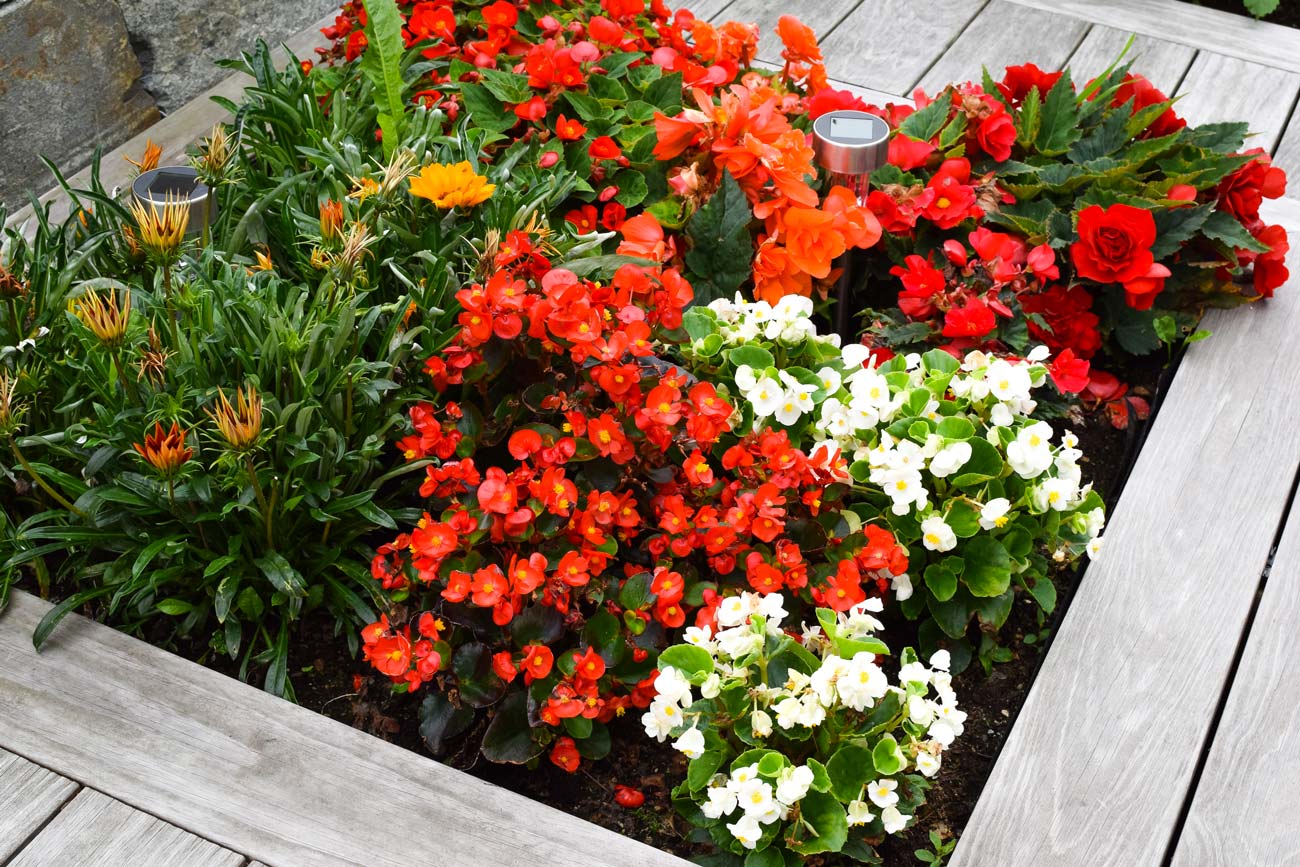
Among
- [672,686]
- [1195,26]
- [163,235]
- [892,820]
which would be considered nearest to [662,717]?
[672,686]

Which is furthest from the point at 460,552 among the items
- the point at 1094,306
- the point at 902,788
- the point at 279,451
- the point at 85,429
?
the point at 1094,306

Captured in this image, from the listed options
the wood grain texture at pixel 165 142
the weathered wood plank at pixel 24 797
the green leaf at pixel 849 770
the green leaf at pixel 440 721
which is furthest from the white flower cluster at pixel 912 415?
the wood grain texture at pixel 165 142

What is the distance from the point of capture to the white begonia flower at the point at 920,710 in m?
1.27

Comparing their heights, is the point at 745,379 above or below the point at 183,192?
below

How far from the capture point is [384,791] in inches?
51.4

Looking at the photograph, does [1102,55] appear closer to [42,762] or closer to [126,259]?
[126,259]

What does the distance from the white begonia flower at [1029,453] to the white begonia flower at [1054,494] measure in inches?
0.9

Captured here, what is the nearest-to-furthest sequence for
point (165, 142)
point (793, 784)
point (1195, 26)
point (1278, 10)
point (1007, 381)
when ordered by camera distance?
point (793, 784) → point (1007, 381) → point (165, 142) → point (1195, 26) → point (1278, 10)

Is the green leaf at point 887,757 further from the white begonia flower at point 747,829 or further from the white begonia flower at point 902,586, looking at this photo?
the white begonia flower at point 902,586

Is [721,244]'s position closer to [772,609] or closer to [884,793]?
[772,609]

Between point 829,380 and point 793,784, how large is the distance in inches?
24.6

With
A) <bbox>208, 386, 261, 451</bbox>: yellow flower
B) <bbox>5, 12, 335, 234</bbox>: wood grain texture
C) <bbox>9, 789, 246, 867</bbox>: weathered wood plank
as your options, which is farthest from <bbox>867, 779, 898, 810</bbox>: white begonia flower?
<bbox>5, 12, 335, 234</bbox>: wood grain texture

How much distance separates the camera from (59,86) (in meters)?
2.56

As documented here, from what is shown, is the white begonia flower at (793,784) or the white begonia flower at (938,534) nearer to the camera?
the white begonia flower at (793,784)
